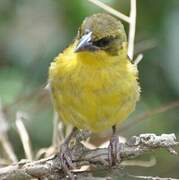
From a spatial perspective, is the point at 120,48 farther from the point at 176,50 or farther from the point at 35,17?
the point at 35,17

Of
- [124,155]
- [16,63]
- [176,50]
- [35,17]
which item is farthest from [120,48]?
[35,17]

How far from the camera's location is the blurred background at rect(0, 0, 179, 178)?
4.57 meters

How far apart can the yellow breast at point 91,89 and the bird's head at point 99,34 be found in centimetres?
5

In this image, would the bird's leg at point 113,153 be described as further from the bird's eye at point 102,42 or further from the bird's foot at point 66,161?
the bird's eye at point 102,42

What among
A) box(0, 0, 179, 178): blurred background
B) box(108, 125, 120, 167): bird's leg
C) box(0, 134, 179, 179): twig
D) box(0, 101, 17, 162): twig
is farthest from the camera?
box(0, 0, 179, 178): blurred background

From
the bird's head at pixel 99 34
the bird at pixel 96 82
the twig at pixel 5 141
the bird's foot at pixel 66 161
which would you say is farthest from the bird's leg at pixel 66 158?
the bird's head at pixel 99 34

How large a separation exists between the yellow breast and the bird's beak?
7 cm

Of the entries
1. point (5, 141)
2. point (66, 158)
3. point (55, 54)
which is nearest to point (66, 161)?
point (66, 158)

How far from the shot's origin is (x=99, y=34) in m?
3.50

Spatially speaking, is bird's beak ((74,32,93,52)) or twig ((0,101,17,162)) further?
twig ((0,101,17,162))

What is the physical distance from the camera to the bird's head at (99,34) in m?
3.48

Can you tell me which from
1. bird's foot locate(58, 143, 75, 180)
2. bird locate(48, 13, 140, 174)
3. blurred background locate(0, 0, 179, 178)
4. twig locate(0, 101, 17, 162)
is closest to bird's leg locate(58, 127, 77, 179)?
bird's foot locate(58, 143, 75, 180)

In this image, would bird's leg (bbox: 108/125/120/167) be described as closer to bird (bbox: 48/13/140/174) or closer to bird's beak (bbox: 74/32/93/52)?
bird (bbox: 48/13/140/174)

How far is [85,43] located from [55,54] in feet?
4.79
